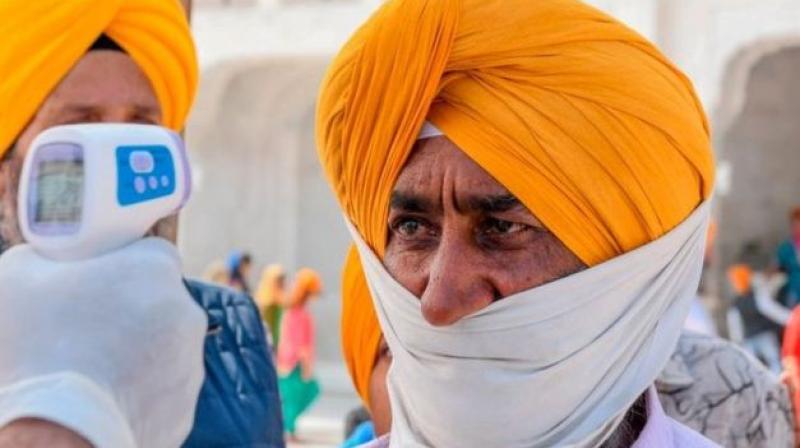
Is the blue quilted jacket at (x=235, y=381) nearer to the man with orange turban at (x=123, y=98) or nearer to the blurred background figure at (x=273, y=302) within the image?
the man with orange turban at (x=123, y=98)

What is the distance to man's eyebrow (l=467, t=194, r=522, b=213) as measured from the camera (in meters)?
1.29

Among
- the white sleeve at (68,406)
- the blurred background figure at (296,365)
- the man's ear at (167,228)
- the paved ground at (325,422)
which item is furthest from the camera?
the paved ground at (325,422)

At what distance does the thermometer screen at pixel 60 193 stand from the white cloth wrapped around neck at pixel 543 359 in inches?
12.1

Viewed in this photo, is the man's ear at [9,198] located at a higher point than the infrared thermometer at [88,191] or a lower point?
lower

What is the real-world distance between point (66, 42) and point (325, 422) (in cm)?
828

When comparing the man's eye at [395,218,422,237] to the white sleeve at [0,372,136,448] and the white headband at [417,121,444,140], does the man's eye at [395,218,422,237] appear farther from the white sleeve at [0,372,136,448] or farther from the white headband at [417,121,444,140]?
the white sleeve at [0,372,136,448]

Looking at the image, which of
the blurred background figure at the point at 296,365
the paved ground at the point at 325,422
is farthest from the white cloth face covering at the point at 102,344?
the blurred background figure at the point at 296,365

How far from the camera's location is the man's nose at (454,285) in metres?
1.25

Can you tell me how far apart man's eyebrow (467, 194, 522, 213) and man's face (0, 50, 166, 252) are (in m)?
0.46

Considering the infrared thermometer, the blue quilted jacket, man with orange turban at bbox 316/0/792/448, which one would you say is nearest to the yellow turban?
the blue quilted jacket

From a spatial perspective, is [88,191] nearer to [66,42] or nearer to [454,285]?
[454,285]

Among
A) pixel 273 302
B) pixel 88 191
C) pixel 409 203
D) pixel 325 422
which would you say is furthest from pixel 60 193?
pixel 325 422

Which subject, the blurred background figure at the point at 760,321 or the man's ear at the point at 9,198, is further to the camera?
the blurred background figure at the point at 760,321

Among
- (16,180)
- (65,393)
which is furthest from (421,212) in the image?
(16,180)
